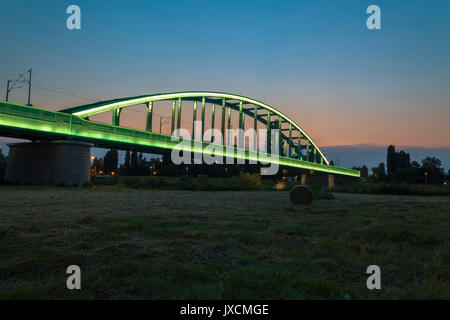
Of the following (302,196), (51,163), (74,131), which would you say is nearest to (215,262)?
(302,196)

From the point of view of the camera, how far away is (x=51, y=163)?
97.1 feet

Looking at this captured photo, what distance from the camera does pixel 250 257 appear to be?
4.81m

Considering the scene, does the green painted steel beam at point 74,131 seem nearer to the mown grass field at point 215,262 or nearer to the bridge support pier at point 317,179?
the mown grass field at point 215,262

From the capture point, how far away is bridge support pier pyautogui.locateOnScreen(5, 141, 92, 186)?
96.1 feet

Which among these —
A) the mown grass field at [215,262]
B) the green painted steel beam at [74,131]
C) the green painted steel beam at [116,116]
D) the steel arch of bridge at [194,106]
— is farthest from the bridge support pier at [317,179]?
the mown grass field at [215,262]

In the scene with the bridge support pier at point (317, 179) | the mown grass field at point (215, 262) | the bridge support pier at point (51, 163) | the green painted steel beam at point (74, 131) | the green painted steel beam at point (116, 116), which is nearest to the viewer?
the mown grass field at point (215, 262)

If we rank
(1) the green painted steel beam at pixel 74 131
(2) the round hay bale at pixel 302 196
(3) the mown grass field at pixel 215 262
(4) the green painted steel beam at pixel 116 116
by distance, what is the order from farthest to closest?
(4) the green painted steel beam at pixel 116 116, (1) the green painted steel beam at pixel 74 131, (2) the round hay bale at pixel 302 196, (3) the mown grass field at pixel 215 262

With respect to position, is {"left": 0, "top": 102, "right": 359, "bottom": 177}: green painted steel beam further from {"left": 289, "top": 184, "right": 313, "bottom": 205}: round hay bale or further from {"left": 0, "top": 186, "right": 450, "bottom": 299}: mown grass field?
{"left": 0, "top": 186, "right": 450, "bottom": 299}: mown grass field

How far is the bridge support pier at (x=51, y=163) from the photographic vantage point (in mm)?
29281

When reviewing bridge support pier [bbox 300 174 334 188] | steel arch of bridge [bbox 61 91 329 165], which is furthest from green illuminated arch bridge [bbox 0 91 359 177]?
bridge support pier [bbox 300 174 334 188]

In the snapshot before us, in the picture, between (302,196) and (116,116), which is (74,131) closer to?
(116,116)

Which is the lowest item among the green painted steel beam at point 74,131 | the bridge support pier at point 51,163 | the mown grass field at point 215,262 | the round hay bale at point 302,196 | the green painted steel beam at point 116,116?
the mown grass field at point 215,262

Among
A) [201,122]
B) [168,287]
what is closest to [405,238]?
[168,287]
